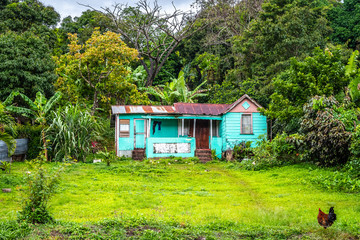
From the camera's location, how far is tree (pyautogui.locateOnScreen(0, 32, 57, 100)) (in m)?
21.4

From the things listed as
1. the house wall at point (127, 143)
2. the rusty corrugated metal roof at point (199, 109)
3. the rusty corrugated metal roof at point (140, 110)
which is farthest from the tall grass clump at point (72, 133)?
the rusty corrugated metal roof at point (199, 109)

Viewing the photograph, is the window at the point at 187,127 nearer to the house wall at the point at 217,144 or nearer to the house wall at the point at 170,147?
the house wall at the point at 217,144

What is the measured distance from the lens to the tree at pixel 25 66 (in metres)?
21.4

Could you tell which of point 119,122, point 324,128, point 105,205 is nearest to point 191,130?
point 119,122

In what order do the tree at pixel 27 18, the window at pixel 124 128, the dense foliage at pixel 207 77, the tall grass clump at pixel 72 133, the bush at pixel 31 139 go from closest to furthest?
the dense foliage at pixel 207 77 → the tall grass clump at pixel 72 133 → the bush at pixel 31 139 → the window at pixel 124 128 → the tree at pixel 27 18

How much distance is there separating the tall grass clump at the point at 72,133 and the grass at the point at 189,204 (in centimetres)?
224

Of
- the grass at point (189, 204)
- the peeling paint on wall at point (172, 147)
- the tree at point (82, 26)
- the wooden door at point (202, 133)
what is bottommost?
the grass at point (189, 204)

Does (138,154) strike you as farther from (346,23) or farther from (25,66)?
(346,23)

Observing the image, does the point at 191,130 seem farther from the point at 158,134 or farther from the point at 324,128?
the point at 324,128

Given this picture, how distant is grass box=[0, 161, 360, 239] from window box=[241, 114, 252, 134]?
6057 mm

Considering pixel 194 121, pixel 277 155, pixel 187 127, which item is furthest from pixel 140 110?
pixel 277 155

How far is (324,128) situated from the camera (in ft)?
43.8

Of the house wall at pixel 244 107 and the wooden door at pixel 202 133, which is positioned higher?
the house wall at pixel 244 107

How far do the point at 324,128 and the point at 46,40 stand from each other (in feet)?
75.5
